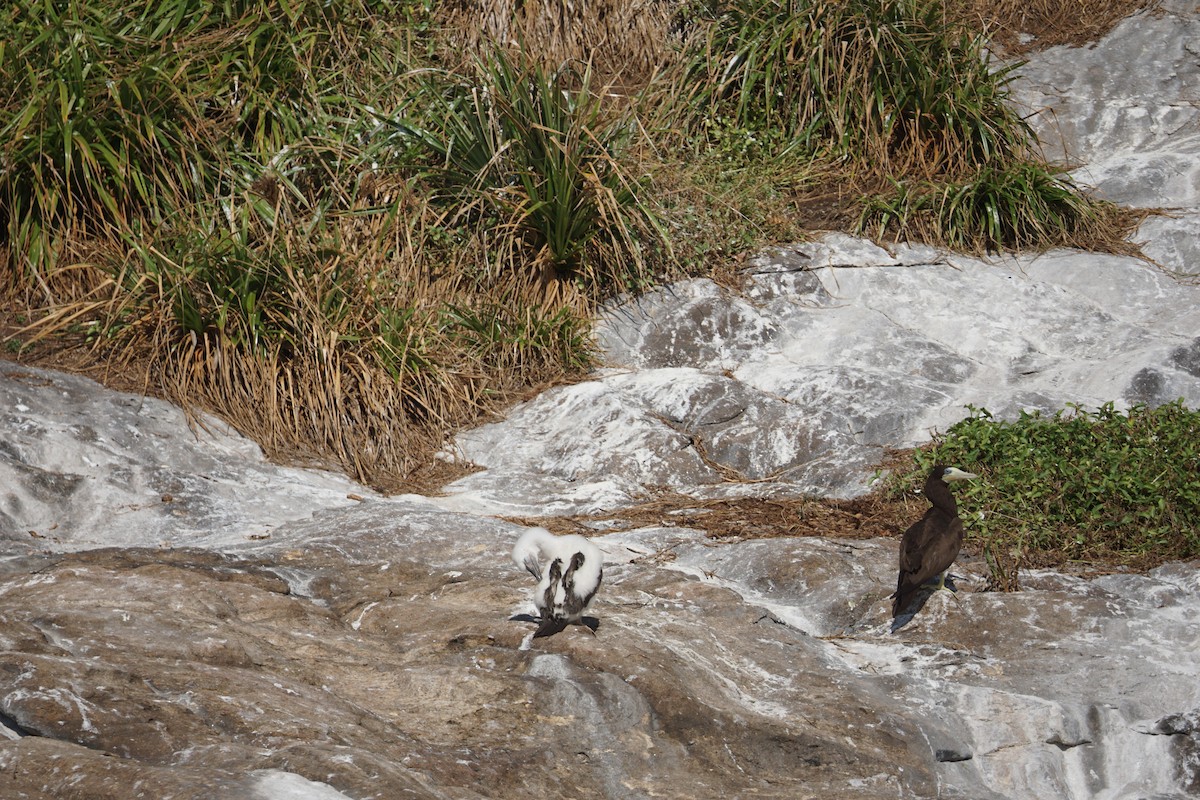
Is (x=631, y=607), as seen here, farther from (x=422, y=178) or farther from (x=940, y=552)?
(x=422, y=178)

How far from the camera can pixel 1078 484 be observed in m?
5.53

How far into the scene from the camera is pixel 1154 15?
9773mm

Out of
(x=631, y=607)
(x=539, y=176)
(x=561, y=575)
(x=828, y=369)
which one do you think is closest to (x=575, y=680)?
(x=561, y=575)

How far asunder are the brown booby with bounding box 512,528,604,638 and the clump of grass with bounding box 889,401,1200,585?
5.57 feet

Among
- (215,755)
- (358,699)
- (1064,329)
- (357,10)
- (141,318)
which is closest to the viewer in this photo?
(215,755)

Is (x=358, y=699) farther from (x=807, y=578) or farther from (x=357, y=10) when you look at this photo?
(x=357, y=10)

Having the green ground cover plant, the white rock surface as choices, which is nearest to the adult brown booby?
the white rock surface

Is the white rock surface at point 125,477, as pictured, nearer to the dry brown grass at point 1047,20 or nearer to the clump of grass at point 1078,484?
the clump of grass at point 1078,484

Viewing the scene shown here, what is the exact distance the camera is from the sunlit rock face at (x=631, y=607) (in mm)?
3326

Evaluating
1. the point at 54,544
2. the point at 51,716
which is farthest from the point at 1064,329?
the point at 51,716

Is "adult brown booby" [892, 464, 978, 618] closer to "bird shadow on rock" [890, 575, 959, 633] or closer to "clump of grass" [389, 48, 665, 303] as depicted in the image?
"bird shadow on rock" [890, 575, 959, 633]

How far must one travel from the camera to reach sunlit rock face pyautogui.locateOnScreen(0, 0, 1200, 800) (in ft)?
10.9

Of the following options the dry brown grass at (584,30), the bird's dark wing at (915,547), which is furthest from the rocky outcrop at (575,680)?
the dry brown grass at (584,30)

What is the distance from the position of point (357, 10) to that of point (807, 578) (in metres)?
5.40
